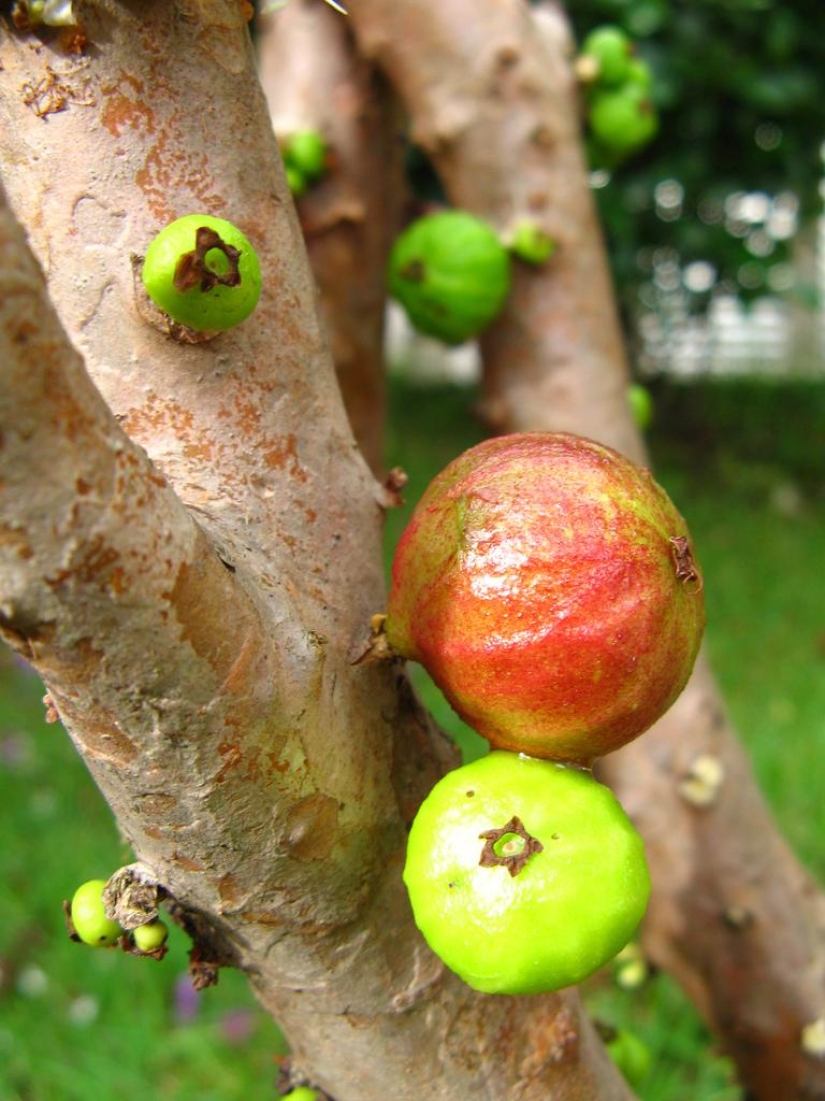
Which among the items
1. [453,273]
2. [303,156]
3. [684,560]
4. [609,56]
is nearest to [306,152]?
[303,156]

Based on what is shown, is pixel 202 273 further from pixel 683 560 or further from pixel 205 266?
pixel 683 560

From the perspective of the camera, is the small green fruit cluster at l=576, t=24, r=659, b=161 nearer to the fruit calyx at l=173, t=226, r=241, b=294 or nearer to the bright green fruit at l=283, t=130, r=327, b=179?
the bright green fruit at l=283, t=130, r=327, b=179

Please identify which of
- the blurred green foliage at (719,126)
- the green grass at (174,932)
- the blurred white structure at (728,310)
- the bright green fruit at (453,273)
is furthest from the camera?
the blurred white structure at (728,310)

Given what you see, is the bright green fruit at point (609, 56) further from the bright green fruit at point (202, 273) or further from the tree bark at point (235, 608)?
the bright green fruit at point (202, 273)

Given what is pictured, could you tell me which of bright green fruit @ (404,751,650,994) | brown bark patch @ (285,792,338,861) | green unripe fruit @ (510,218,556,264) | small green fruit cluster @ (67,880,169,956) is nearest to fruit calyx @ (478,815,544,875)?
bright green fruit @ (404,751,650,994)

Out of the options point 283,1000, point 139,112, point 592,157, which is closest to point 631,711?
point 283,1000

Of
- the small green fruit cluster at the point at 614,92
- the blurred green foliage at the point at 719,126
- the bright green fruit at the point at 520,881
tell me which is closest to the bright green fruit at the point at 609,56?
the small green fruit cluster at the point at 614,92
